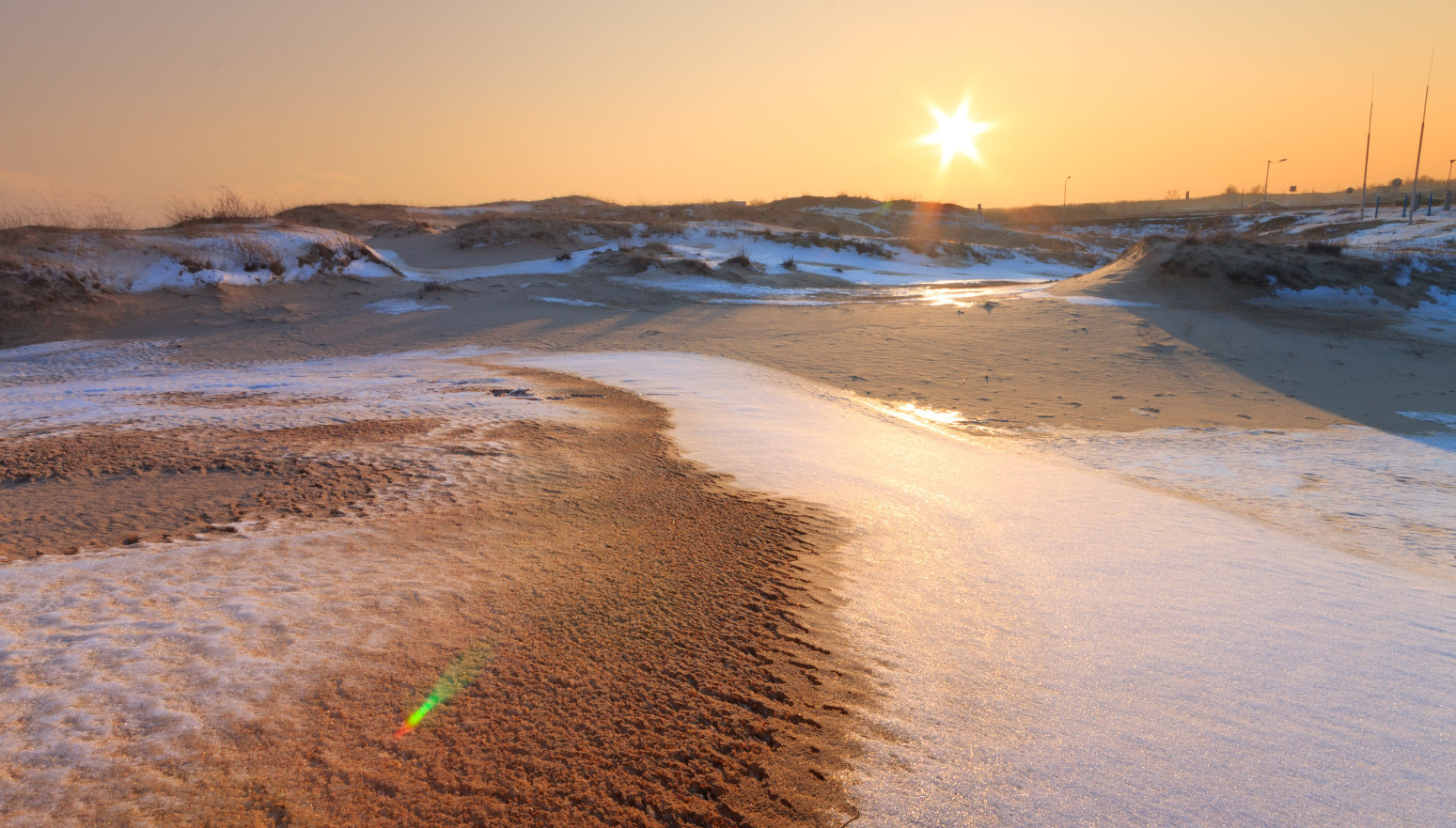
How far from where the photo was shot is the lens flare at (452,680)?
5.64 feet

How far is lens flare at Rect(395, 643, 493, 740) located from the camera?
172cm

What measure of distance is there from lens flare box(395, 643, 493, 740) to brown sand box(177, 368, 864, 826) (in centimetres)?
1

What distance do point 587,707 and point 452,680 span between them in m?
0.35

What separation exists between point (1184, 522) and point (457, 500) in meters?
3.46

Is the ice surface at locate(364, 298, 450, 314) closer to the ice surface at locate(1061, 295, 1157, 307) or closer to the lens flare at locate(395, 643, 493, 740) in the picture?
the ice surface at locate(1061, 295, 1157, 307)

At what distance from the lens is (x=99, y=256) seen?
1080 cm

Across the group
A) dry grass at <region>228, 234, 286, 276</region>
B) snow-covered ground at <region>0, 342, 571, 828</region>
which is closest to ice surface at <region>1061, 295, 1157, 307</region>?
snow-covered ground at <region>0, 342, 571, 828</region>

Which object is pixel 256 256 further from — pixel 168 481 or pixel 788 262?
pixel 788 262

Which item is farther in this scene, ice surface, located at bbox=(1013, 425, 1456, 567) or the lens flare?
ice surface, located at bbox=(1013, 425, 1456, 567)

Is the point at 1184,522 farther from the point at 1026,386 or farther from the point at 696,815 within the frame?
the point at 1026,386

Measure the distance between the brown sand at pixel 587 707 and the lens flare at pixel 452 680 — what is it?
12 millimetres

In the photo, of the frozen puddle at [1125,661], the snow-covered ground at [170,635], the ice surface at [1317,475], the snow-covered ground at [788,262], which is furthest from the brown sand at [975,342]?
the snow-covered ground at [170,635]

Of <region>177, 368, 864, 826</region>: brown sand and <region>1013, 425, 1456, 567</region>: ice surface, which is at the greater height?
<region>177, 368, 864, 826</region>: brown sand

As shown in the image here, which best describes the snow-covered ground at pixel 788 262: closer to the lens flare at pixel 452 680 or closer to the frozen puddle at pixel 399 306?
the frozen puddle at pixel 399 306
